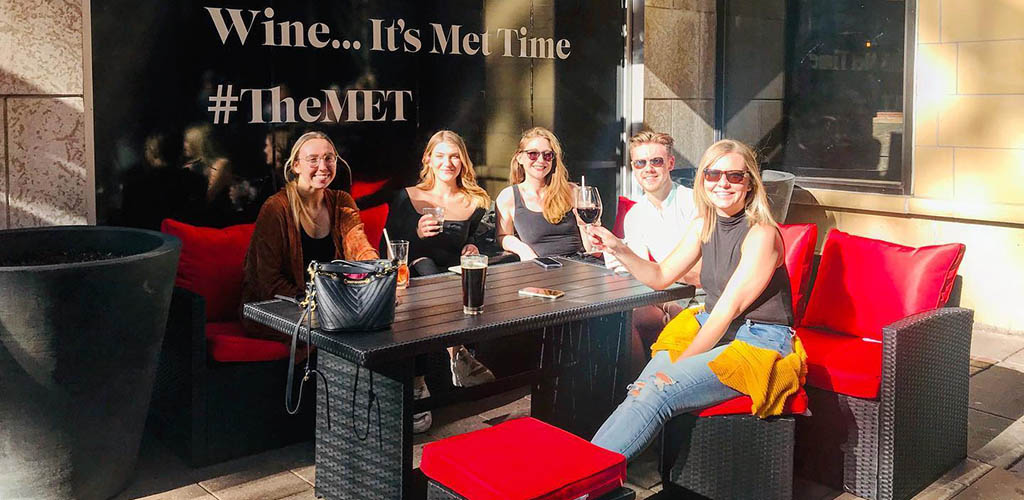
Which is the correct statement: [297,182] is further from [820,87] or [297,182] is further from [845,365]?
[820,87]

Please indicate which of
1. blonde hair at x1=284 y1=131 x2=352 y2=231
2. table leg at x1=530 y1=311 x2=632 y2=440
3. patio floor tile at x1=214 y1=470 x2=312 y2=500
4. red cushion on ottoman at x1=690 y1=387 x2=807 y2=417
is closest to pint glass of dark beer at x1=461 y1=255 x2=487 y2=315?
table leg at x1=530 y1=311 x2=632 y2=440

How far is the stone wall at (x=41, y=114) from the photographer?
14.4ft

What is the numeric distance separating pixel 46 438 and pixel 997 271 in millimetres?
5871

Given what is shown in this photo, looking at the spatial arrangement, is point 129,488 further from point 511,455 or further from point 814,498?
point 814,498

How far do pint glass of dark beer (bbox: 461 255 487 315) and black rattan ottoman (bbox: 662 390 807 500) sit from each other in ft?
3.05

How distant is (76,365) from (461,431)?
183 cm

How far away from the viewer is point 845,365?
399 cm

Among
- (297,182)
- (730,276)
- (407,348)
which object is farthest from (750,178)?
(297,182)

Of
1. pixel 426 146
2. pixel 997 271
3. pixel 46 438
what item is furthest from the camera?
pixel 997 271

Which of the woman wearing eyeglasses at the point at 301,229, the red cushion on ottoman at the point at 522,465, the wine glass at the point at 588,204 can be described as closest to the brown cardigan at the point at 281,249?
the woman wearing eyeglasses at the point at 301,229

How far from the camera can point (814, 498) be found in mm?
3947

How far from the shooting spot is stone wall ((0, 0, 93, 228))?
14.4 feet

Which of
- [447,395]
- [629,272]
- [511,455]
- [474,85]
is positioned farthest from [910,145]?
[511,455]

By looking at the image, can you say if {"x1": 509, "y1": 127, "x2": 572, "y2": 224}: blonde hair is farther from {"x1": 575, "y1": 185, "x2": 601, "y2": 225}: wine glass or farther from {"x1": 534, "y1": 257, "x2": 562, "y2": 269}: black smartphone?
{"x1": 575, "y1": 185, "x2": 601, "y2": 225}: wine glass
